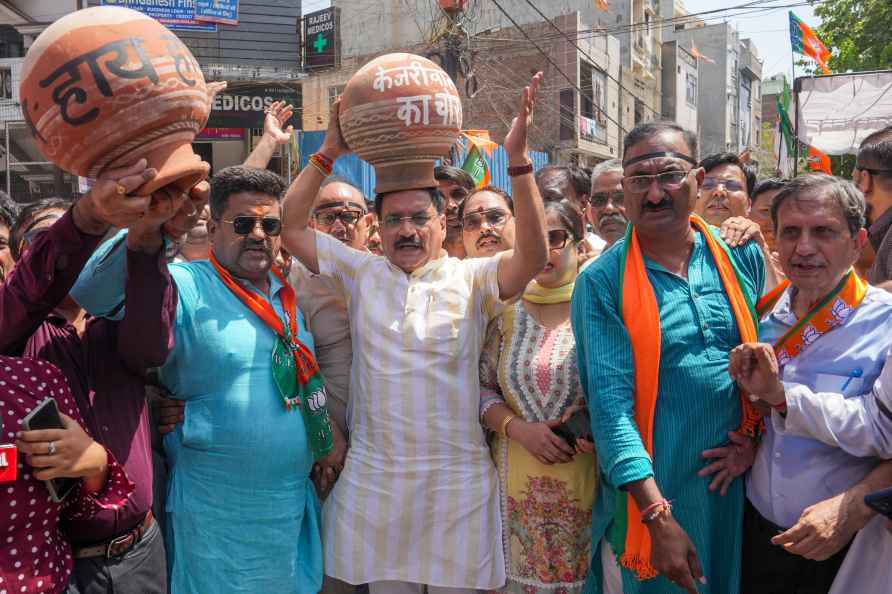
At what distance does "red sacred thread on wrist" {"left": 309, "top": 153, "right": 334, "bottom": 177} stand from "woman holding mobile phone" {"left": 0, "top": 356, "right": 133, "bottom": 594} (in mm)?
1387

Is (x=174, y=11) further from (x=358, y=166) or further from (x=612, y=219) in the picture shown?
(x=612, y=219)

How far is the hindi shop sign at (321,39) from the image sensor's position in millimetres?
18953

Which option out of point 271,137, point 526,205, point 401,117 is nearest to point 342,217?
point 271,137

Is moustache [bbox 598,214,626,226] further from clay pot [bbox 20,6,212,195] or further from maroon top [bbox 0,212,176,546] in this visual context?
clay pot [bbox 20,6,212,195]

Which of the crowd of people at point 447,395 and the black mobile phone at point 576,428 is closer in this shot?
the crowd of people at point 447,395

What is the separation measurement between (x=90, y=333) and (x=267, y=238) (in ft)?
2.61

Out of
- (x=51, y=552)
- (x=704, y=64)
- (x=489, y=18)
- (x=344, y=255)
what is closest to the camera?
(x=51, y=552)

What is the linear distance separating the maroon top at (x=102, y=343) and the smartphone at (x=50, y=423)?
20cm

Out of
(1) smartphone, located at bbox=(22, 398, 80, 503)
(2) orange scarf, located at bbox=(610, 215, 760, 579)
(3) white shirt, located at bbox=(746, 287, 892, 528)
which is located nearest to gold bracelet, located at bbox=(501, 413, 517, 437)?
(2) orange scarf, located at bbox=(610, 215, 760, 579)

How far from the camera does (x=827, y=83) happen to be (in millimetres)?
8531

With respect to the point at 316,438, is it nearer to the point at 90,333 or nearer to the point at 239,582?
the point at 239,582

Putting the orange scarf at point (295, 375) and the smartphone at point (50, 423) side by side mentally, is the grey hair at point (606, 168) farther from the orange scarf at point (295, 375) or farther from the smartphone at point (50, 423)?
the smartphone at point (50, 423)

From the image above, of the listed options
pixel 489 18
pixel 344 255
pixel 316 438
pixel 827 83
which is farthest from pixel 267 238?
pixel 489 18

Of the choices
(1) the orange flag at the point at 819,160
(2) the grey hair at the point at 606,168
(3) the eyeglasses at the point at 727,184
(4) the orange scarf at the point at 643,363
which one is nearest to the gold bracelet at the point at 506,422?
(4) the orange scarf at the point at 643,363
